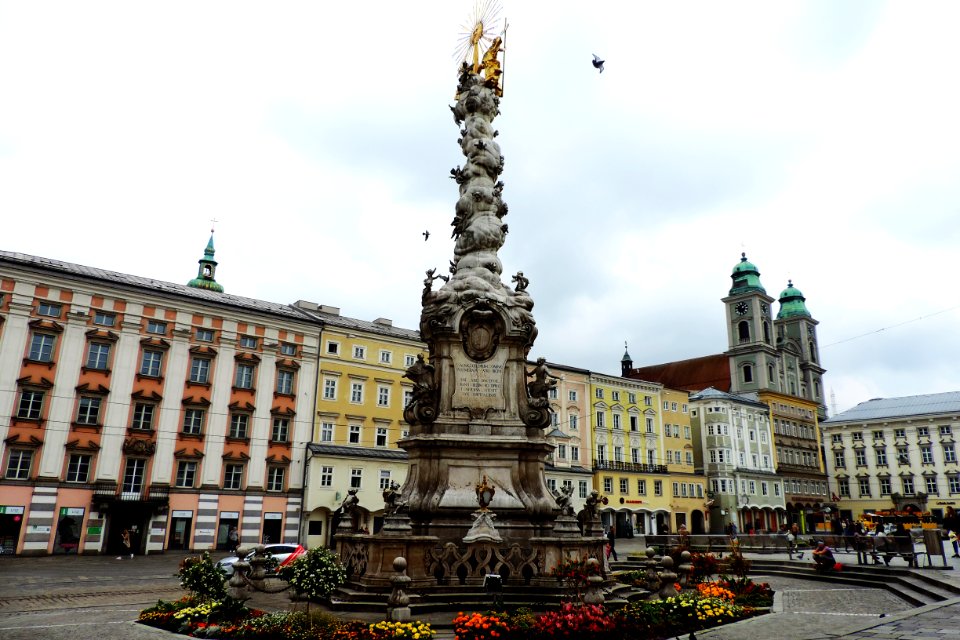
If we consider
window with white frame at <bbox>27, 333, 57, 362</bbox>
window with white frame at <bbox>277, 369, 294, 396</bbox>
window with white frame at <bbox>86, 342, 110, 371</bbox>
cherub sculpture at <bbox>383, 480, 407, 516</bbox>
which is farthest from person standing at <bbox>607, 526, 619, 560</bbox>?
window with white frame at <bbox>27, 333, 57, 362</bbox>

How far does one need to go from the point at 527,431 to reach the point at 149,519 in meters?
31.2

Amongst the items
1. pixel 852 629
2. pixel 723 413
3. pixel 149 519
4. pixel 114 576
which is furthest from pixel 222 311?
pixel 723 413

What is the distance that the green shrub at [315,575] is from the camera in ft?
36.2

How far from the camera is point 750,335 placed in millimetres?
89312

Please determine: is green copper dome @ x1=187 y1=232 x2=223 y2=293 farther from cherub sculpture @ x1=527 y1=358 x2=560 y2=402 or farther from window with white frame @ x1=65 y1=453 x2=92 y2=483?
cherub sculpture @ x1=527 y1=358 x2=560 y2=402

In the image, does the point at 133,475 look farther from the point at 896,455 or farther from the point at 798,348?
the point at 798,348

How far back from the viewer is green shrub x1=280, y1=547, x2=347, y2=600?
36.2ft

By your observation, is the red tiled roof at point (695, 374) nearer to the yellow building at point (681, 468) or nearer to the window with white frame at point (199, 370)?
the yellow building at point (681, 468)

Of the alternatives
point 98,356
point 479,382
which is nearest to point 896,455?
point 479,382

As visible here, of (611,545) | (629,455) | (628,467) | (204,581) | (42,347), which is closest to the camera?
(204,581)

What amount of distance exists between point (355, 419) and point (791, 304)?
9039 centimetres

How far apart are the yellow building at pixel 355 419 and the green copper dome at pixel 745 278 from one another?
2273 inches

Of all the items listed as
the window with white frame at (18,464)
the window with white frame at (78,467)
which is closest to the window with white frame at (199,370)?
the window with white frame at (78,467)

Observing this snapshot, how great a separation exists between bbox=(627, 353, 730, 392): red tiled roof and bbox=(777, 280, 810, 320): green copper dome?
80.3 feet
